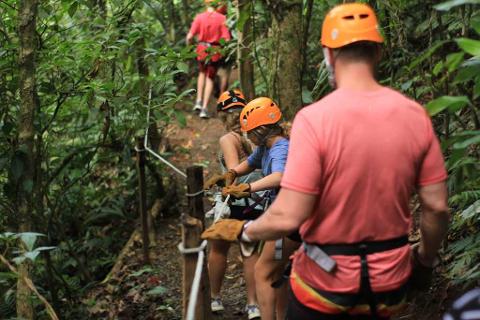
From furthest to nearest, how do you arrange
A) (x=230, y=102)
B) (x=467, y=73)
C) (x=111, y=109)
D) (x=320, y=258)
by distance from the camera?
(x=111, y=109), (x=230, y=102), (x=467, y=73), (x=320, y=258)

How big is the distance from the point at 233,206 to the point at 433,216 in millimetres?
2831

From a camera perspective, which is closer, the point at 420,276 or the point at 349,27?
the point at 349,27

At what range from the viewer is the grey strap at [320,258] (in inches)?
103

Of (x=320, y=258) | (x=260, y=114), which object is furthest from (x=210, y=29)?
(x=320, y=258)

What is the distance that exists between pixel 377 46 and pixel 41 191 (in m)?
4.52

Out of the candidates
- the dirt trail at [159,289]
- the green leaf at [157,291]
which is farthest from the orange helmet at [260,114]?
the green leaf at [157,291]

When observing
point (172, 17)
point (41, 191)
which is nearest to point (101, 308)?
point (41, 191)

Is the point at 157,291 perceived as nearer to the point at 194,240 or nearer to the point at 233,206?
the point at 233,206

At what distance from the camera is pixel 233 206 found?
17.7 feet

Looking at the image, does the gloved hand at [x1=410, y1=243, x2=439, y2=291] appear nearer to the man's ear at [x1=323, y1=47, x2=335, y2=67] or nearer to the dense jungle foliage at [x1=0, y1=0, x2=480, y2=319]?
the dense jungle foliage at [x1=0, y1=0, x2=480, y2=319]

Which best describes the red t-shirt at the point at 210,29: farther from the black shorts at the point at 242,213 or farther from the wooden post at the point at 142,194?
the black shorts at the point at 242,213

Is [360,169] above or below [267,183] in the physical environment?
above

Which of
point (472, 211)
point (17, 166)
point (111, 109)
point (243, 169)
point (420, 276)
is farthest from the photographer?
point (111, 109)

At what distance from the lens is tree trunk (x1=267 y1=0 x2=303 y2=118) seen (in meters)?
5.93
